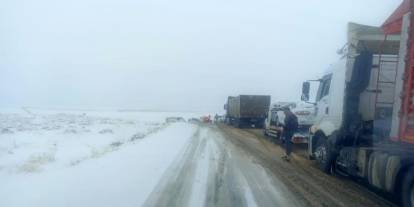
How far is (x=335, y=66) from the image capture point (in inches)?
545

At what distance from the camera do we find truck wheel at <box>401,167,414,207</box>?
8.07m

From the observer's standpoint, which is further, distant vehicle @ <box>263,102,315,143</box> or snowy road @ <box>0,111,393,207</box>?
distant vehicle @ <box>263,102,315,143</box>

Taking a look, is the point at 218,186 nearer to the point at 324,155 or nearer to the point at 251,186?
the point at 251,186

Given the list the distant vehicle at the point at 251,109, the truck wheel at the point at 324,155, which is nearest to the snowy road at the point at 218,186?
the truck wheel at the point at 324,155

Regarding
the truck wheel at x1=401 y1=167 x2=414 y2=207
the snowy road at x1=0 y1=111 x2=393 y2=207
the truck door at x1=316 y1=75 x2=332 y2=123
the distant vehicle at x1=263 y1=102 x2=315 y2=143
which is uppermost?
the truck door at x1=316 y1=75 x2=332 y2=123

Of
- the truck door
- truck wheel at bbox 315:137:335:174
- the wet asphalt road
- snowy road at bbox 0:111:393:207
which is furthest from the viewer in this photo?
the truck door

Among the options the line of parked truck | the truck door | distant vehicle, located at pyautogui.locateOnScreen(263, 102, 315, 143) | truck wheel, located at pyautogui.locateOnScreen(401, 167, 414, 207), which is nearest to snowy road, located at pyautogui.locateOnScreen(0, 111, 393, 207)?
the line of parked truck

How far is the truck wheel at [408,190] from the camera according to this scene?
26.5 ft

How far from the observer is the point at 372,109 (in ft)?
40.2

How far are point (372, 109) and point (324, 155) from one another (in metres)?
2.11

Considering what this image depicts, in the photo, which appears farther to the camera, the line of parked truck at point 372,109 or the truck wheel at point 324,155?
the truck wheel at point 324,155

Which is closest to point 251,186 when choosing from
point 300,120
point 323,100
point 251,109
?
point 323,100

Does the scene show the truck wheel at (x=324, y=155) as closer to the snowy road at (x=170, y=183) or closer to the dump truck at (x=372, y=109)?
the dump truck at (x=372, y=109)

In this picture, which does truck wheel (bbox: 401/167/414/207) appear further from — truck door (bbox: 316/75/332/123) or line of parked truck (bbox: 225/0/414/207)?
truck door (bbox: 316/75/332/123)
